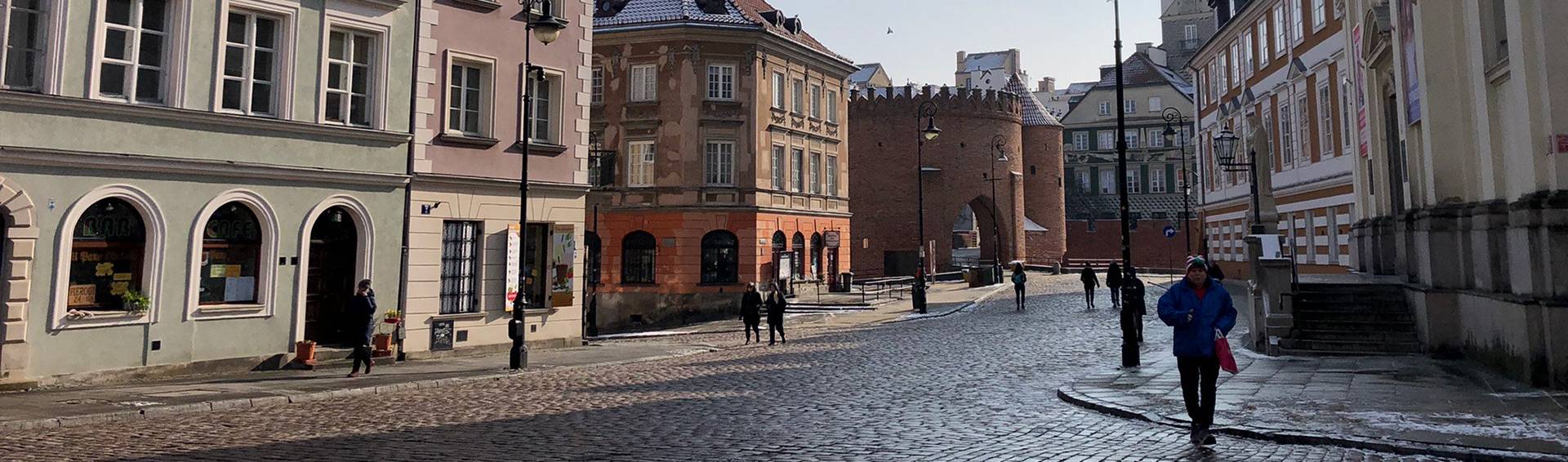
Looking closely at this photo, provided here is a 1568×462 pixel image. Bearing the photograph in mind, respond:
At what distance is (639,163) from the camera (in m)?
34.2

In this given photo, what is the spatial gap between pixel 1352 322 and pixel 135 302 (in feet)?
62.5

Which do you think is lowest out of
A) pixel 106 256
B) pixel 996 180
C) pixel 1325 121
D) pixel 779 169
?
pixel 106 256

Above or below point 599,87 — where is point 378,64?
below

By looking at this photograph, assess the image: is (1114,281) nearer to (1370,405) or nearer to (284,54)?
(1370,405)

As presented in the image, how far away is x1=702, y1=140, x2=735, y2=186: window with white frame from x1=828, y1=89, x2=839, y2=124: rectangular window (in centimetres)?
666

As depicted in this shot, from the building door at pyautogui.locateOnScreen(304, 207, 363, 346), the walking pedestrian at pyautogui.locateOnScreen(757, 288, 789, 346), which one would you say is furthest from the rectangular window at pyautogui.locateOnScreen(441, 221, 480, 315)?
the walking pedestrian at pyautogui.locateOnScreen(757, 288, 789, 346)

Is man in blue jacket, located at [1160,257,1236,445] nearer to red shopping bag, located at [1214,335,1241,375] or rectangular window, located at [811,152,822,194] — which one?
red shopping bag, located at [1214,335,1241,375]

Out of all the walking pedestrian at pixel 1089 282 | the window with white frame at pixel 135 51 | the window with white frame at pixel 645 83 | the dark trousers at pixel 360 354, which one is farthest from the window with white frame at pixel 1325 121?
the window with white frame at pixel 135 51

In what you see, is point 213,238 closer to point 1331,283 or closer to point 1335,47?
point 1331,283

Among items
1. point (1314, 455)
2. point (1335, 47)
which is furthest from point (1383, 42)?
point (1314, 455)

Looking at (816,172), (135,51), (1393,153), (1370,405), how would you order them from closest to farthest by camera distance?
(1370,405), (135,51), (1393,153), (816,172)

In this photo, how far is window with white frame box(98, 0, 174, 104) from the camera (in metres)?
14.1

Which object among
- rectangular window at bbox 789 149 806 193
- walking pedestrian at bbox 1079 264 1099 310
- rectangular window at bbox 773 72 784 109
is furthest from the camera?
rectangular window at bbox 789 149 806 193

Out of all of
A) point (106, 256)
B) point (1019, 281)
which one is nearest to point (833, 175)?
point (1019, 281)
